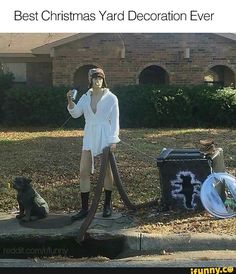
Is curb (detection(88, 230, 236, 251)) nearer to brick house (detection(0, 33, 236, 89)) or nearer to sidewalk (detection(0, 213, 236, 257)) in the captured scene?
sidewalk (detection(0, 213, 236, 257))

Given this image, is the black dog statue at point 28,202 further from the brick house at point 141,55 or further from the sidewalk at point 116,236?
the brick house at point 141,55

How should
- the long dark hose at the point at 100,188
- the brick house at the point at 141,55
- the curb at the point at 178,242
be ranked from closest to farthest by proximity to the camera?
the curb at the point at 178,242 < the long dark hose at the point at 100,188 < the brick house at the point at 141,55

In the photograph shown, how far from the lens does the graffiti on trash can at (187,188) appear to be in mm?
6875

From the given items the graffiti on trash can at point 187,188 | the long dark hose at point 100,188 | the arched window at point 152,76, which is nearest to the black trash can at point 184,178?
the graffiti on trash can at point 187,188

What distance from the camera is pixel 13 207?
7.58 m

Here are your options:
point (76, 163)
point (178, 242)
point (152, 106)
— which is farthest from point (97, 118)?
point (152, 106)

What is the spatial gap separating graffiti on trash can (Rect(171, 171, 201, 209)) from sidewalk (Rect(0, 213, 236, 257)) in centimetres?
72

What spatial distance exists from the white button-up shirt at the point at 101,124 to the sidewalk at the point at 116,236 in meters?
0.91

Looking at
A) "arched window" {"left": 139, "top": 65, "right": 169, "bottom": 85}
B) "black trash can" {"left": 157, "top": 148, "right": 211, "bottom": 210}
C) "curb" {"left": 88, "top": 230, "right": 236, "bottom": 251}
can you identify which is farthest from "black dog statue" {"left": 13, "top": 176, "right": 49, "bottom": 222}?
"arched window" {"left": 139, "top": 65, "right": 169, "bottom": 85}

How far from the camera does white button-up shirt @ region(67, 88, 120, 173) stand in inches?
257

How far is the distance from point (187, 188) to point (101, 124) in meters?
1.39

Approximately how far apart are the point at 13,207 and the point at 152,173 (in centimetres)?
260

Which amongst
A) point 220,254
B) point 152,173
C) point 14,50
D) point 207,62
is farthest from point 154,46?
point 220,254

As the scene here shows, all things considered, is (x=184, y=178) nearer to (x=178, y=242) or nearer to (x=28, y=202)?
(x=178, y=242)
